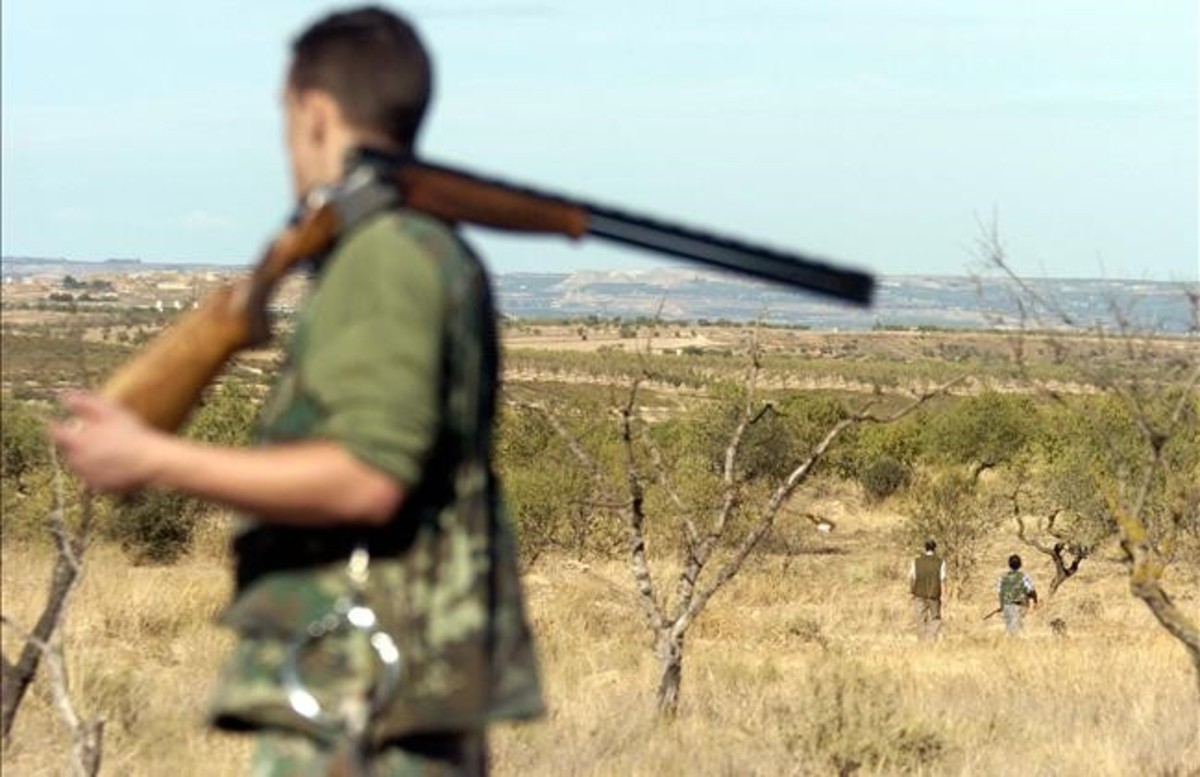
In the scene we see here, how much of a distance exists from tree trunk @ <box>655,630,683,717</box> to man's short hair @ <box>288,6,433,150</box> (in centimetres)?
820

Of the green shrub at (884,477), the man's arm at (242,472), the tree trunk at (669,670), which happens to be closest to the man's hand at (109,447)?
the man's arm at (242,472)

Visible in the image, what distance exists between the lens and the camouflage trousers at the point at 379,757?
2646 millimetres

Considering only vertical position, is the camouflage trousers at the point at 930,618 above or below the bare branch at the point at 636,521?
→ below

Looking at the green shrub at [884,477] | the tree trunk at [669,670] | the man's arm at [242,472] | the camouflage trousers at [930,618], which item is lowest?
the green shrub at [884,477]

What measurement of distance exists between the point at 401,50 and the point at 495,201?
27 cm

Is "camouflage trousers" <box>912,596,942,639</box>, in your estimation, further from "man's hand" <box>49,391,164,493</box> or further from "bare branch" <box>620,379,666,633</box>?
"man's hand" <box>49,391,164,493</box>

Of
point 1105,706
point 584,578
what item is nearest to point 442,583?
point 1105,706

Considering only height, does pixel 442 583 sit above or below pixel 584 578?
above

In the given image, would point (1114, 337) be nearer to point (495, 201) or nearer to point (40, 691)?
point (40, 691)

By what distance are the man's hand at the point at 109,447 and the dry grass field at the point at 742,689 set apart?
504 cm

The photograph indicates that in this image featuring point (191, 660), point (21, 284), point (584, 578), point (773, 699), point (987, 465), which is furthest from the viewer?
point (987, 465)

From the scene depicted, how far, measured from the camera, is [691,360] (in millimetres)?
90562

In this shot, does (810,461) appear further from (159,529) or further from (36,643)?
(159,529)

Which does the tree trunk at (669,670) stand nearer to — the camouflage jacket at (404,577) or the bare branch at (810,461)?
the bare branch at (810,461)
